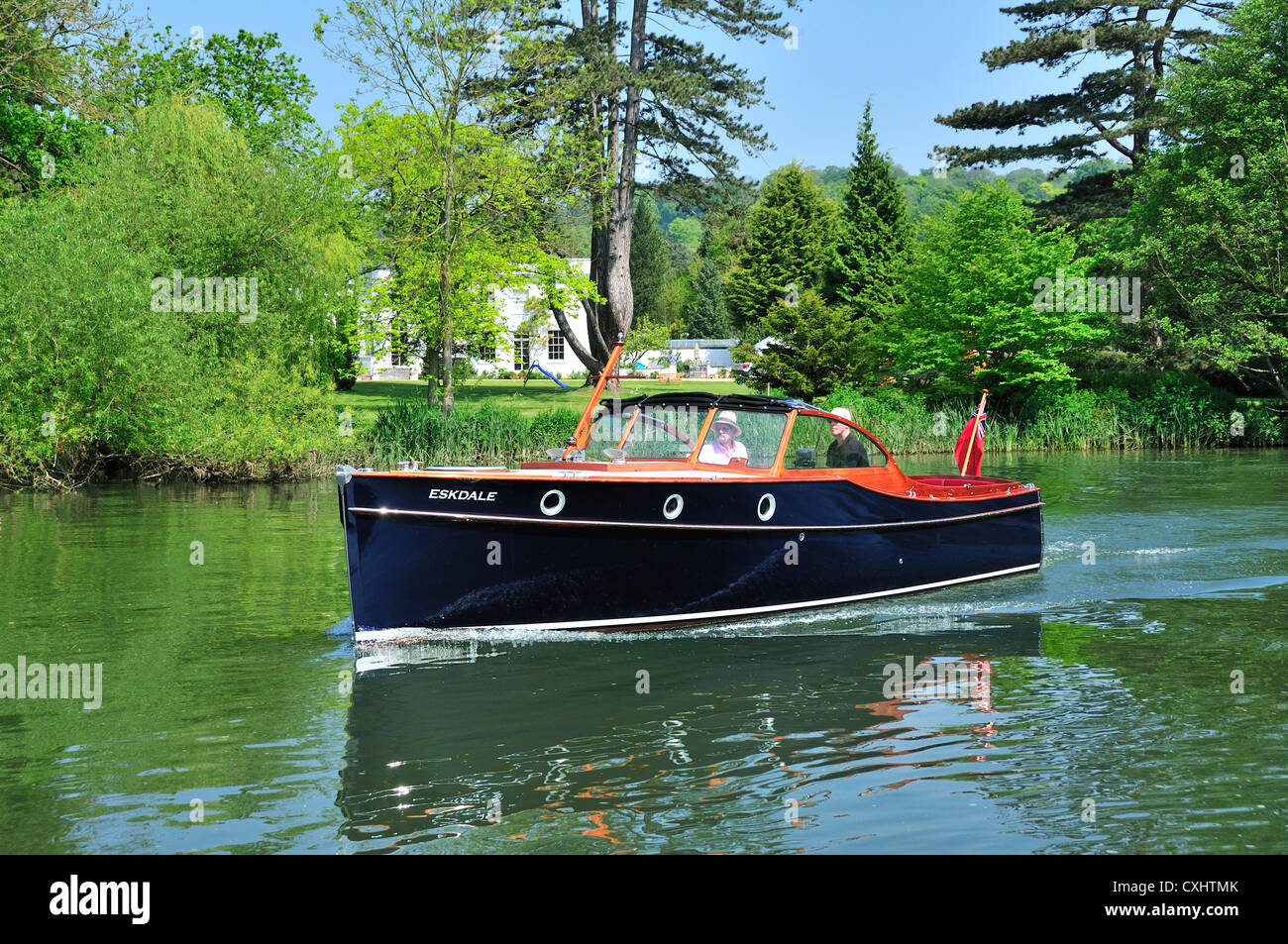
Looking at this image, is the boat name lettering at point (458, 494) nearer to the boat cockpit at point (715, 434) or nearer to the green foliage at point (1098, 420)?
the boat cockpit at point (715, 434)

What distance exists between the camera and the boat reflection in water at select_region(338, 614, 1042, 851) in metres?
6.01

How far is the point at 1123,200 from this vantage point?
42.3m

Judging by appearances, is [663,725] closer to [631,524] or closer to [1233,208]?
[631,524]

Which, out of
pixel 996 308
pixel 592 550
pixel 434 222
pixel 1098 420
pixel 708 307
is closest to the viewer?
pixel 592 550

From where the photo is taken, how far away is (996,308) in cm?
3653

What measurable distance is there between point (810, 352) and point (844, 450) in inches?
1127

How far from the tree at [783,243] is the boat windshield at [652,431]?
169 ft

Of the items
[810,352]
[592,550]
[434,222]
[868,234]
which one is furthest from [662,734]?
[868,234]

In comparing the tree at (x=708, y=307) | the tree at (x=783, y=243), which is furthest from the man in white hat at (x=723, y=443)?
the tree at (x=708, y=307)

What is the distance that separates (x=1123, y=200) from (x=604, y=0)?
19.5m

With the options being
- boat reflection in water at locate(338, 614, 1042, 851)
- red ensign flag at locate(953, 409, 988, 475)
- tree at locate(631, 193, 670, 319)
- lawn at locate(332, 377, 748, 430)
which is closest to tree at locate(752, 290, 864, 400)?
lawn at locate(332, 377, 748, 430)
